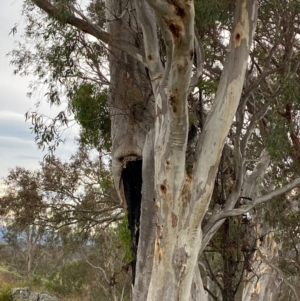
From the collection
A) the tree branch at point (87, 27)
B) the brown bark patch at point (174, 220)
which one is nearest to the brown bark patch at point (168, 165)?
the brown bark patch at point (174, 220)

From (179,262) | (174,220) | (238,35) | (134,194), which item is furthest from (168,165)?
(134,194)

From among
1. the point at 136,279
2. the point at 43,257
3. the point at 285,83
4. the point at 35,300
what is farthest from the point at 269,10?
the point at 43,257

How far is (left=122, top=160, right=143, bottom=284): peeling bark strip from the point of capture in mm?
6297

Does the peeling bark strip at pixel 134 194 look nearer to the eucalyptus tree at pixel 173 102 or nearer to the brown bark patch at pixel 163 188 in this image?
the eucalyptus tree at pixel 173 102

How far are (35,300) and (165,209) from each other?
925 centimetres

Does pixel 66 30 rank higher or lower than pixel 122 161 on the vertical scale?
higher

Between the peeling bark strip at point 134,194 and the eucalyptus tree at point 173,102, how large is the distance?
0.04ft

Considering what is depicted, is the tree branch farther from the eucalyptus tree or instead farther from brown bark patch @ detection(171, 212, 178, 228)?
brown bark patch @ detection(171, 212, 178, 228)

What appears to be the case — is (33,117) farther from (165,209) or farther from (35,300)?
(35,300)

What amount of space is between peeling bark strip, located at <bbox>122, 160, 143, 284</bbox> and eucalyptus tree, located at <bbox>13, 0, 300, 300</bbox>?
0.04 feet

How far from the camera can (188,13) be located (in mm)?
4020

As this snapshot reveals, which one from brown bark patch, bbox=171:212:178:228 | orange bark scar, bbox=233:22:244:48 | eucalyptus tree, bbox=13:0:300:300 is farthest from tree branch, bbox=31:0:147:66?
brown bark patch, bbox=171:212:178:228

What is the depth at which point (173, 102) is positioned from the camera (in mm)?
4504

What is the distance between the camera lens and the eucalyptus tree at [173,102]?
4715 millimetres
